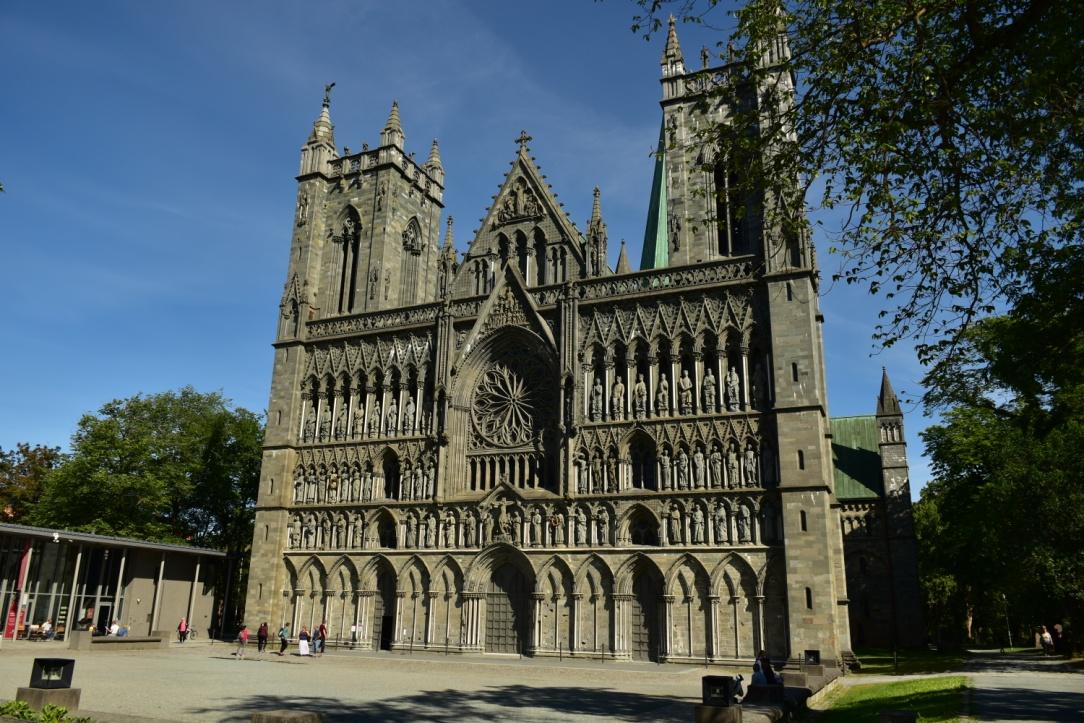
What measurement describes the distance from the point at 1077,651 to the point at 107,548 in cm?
4169

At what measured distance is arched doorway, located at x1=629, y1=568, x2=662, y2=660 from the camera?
98.3 ft

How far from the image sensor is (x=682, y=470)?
3095 centimetres

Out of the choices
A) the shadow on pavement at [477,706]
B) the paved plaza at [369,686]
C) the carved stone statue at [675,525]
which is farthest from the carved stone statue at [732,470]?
the shadow on pavement at [477,706]

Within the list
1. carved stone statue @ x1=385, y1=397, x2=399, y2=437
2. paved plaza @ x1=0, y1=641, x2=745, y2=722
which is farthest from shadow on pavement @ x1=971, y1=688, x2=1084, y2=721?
carved stone statue @ x1=385, y1=397, x2=399, y2=437

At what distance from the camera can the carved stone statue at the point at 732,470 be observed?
30.0 m

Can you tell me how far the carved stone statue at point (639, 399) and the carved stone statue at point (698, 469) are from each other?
2688 millimetres

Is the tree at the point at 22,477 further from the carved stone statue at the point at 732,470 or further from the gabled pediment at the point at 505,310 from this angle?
the carved stone statue at the point at 732,470

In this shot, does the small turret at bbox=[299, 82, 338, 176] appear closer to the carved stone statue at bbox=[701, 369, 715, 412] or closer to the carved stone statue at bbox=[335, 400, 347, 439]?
the carved stone statue at bbox=[335, 400, 347, 439]

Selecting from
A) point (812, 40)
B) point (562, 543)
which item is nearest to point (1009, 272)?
→ point (812, 40)

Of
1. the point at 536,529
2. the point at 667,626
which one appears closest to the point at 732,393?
the point at 667,626

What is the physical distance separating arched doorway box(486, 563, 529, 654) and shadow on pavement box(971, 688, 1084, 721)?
56.5ft

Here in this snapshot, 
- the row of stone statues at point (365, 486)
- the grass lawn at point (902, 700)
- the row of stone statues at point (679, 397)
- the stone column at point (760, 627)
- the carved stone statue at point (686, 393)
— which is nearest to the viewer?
the grass lawn at point (902, 700)

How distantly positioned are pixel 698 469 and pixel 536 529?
6.72m

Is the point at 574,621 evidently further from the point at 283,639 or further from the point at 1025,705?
the point at 1025,705
